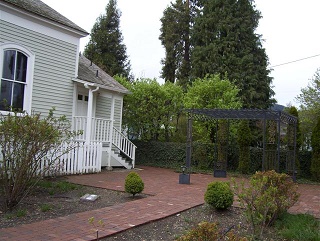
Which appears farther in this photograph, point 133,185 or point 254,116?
point 254,116

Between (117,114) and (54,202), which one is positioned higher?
(117,114)

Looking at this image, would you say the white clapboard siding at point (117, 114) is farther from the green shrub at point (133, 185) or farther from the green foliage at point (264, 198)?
the green foliage at point (264, 198)

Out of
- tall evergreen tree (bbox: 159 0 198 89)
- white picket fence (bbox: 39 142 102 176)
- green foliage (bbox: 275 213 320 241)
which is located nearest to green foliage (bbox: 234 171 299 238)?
Result: green foliage (bbox: 275 213 320 241)

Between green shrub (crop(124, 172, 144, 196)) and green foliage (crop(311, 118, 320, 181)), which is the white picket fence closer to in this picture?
green shrub (crop(124, 172, 144, 196))

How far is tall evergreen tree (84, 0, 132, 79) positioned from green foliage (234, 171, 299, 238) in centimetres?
2724

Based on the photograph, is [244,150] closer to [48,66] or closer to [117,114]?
[117,114]

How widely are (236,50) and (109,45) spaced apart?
15.1m

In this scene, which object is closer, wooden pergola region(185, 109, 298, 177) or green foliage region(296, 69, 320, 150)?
wooden pergola region(185, 109, 298, 177)

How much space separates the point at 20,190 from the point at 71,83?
7.14m

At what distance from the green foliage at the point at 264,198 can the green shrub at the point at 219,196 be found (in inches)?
34.0

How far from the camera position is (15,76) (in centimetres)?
1040

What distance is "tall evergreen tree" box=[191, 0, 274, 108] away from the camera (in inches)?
877

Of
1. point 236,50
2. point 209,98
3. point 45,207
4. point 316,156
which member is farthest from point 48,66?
point 236,50

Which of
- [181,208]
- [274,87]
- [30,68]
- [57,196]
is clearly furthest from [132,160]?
[274,87]
